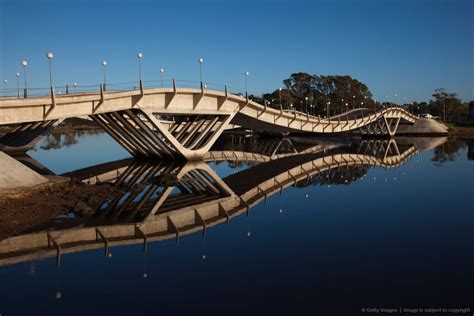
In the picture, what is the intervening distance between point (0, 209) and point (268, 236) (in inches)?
425

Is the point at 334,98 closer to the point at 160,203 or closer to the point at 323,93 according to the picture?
the point at 323,93

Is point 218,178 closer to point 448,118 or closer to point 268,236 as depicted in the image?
point 268,236

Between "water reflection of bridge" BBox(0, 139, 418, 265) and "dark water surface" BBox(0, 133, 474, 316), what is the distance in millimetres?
102

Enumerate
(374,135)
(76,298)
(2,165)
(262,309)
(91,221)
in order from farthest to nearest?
(374,135) → (2,165) → (91,221) → (76,298) → (262,309)

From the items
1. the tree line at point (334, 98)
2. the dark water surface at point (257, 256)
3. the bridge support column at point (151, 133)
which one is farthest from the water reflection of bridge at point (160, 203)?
the tree line at point (334, 98)

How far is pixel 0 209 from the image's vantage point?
18.4 m

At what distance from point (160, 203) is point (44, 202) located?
5.14 metres

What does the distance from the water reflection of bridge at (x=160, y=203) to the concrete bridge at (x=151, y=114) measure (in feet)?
6.97

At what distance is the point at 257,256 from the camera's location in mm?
13750

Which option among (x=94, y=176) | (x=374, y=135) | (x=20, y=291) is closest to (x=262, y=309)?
(x=20, y=291)

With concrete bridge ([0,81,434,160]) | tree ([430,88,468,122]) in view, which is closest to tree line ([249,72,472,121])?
tree ([430,88,468,122])

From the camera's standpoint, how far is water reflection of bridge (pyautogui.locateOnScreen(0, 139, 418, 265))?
1518cm

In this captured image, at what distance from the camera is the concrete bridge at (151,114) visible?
28.5 meters

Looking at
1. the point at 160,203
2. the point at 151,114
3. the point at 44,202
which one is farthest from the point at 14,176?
the point at 151,114
